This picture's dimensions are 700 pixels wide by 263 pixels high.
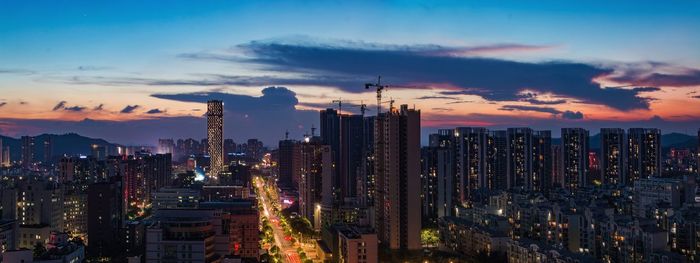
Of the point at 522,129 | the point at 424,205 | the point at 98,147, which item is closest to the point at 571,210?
the point at 424,205

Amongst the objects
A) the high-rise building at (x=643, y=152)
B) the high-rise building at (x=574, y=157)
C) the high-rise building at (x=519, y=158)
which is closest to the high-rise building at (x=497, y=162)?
the high-rise building at (x=519, y=158)

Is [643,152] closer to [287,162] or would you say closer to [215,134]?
[287,162]

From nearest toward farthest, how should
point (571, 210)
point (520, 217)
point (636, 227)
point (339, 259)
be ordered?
point (636, 227), point (339, 259), point (571, 210), point (520, 217)

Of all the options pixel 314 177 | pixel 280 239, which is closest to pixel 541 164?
pixel 314 177

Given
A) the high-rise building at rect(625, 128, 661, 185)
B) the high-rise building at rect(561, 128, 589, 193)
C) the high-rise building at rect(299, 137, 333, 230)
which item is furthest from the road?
the high-rise building at rect(625, 128, 661, 185)

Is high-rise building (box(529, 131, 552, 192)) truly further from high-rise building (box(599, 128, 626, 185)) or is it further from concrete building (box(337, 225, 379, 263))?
concrete building (box(337, 225, 379, 263))

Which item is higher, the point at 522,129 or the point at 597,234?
the point at 522,129

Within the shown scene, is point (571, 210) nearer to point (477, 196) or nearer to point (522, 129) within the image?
point (477, 196)
